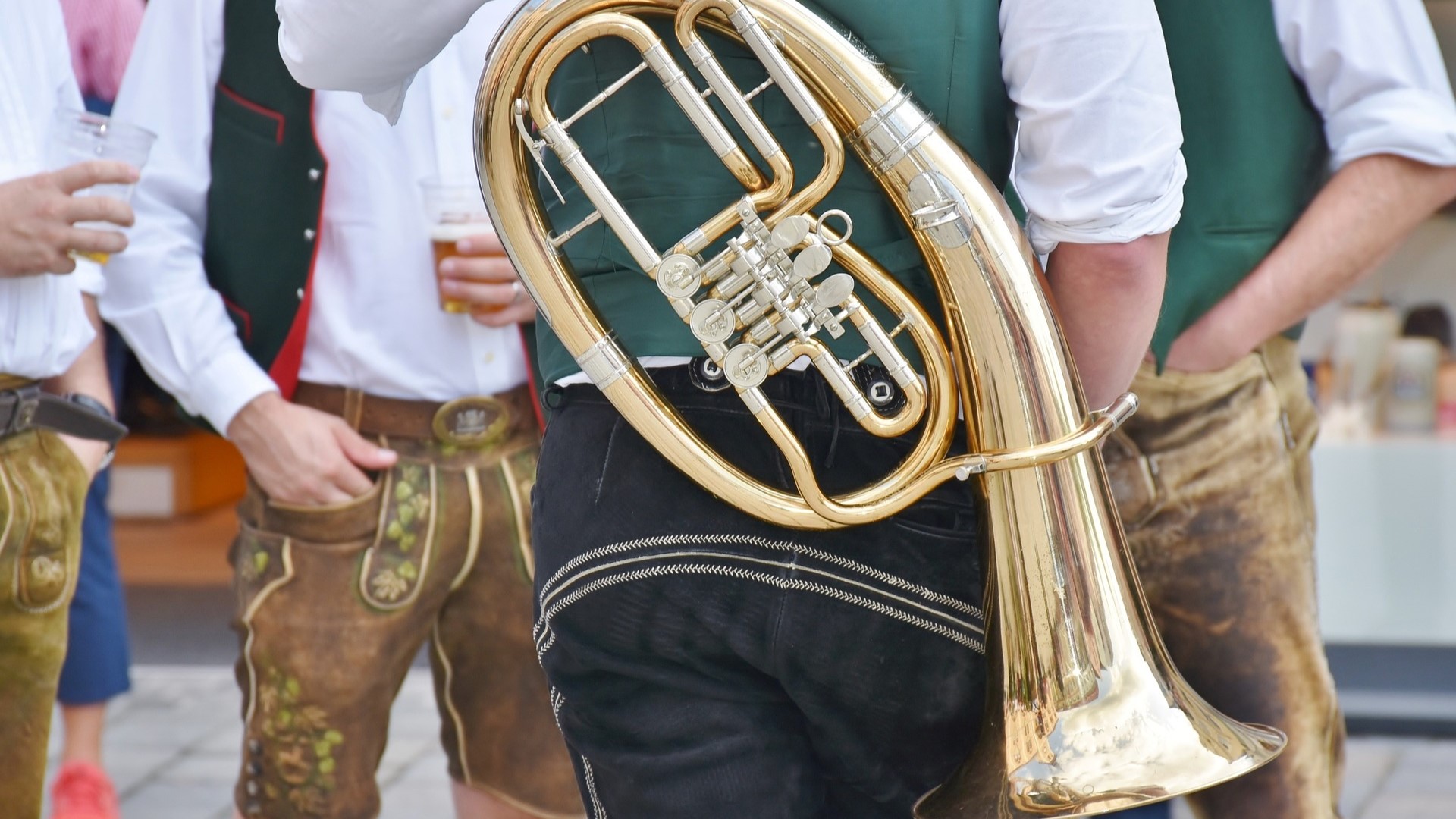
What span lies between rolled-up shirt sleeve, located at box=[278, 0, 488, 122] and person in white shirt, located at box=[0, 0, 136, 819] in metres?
0.61

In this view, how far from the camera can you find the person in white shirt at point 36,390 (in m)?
1.90

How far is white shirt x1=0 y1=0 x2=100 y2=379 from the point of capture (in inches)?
77.6

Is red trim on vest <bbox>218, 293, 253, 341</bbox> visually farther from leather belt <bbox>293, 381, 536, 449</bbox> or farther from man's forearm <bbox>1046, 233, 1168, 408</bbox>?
man's forearm <bbox>1046, 233, 1168, 408</bbox>

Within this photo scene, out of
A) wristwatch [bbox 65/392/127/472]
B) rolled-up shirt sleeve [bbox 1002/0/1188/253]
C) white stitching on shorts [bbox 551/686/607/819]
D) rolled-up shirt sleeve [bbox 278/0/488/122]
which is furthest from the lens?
wristwatch [bbox 65/392/127/472]

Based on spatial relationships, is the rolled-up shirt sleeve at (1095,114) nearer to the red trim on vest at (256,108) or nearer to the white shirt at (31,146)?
the red trim on vest at (256,108)

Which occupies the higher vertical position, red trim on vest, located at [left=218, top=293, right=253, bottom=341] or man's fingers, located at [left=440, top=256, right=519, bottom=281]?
man's fingers, located at [left=440, top=256, right=519, bottom=281]

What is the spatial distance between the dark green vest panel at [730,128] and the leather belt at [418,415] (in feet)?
2.70

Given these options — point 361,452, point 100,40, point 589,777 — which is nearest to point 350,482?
point 361,452

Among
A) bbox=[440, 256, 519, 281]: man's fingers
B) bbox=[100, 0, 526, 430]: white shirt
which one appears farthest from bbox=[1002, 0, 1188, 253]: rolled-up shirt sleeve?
bbox=[100, 0, 526, 430]: white shirt

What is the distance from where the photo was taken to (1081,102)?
1232 millimetres

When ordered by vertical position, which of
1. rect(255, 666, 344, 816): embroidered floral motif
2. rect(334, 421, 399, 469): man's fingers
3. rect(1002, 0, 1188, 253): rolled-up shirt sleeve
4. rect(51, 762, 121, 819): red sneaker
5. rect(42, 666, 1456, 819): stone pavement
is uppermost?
rect(1002, 0, 1188, 253): rolled-up shirt sleeve

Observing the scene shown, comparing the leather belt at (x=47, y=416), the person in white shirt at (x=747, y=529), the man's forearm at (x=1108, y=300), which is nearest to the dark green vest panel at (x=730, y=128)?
the person in white shirt at (x=747, y=529)

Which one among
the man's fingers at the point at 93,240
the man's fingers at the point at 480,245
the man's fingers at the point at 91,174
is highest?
the man's fingers at the point at 91,174

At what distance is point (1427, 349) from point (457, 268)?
2.99 meters
